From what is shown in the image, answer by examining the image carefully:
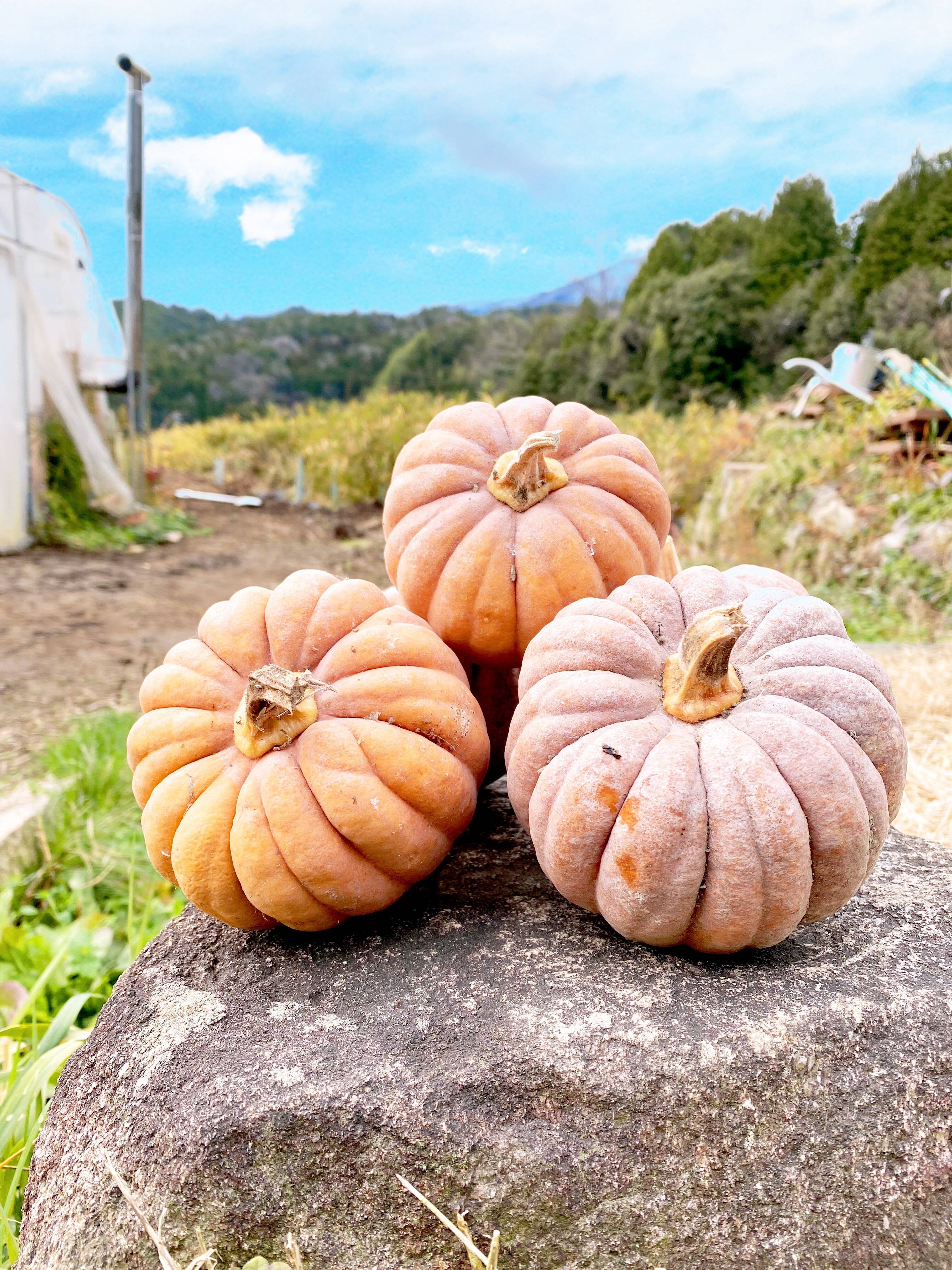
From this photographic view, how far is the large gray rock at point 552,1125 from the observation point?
133 cm

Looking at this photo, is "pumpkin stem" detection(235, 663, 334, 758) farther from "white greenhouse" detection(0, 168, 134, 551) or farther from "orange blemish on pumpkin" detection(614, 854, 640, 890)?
"white greenhouse" detection(0, 168, 134, 551)

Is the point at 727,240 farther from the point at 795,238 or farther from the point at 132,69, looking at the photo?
the point at 132,69

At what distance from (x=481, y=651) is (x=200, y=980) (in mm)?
842

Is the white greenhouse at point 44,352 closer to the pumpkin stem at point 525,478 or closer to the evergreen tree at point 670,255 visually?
the pumpkin stem at point 525,478

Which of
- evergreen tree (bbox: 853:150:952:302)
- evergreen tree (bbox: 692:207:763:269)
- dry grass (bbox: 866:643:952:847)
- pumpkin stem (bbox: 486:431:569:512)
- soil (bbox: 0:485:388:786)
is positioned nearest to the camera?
pumpkin stem (bbox: 486:431:569:512)

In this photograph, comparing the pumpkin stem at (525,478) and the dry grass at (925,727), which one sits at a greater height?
the pumpkin stem at (525,478)

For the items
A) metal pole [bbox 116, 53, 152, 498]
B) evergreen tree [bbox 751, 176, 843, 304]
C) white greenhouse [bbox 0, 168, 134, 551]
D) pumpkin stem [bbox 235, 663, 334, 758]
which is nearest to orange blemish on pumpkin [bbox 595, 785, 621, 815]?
pumpkin stem [bbox 235, 663, 334, 758]

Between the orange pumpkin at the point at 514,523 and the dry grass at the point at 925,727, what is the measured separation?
1.28 meters

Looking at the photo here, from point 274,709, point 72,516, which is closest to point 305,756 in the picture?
point 274,709

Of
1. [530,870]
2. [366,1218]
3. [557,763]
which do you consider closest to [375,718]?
[557,763]

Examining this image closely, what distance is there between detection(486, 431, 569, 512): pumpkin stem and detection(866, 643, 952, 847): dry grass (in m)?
1.42

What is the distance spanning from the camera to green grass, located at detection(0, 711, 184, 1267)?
2029mm

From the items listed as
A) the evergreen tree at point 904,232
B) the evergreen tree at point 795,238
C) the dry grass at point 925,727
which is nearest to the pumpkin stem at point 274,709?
the dry grass at point 925,727

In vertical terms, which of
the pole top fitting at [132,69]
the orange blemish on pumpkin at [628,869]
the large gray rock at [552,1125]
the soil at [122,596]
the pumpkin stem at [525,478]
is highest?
the pole top fitting at [132,69]
